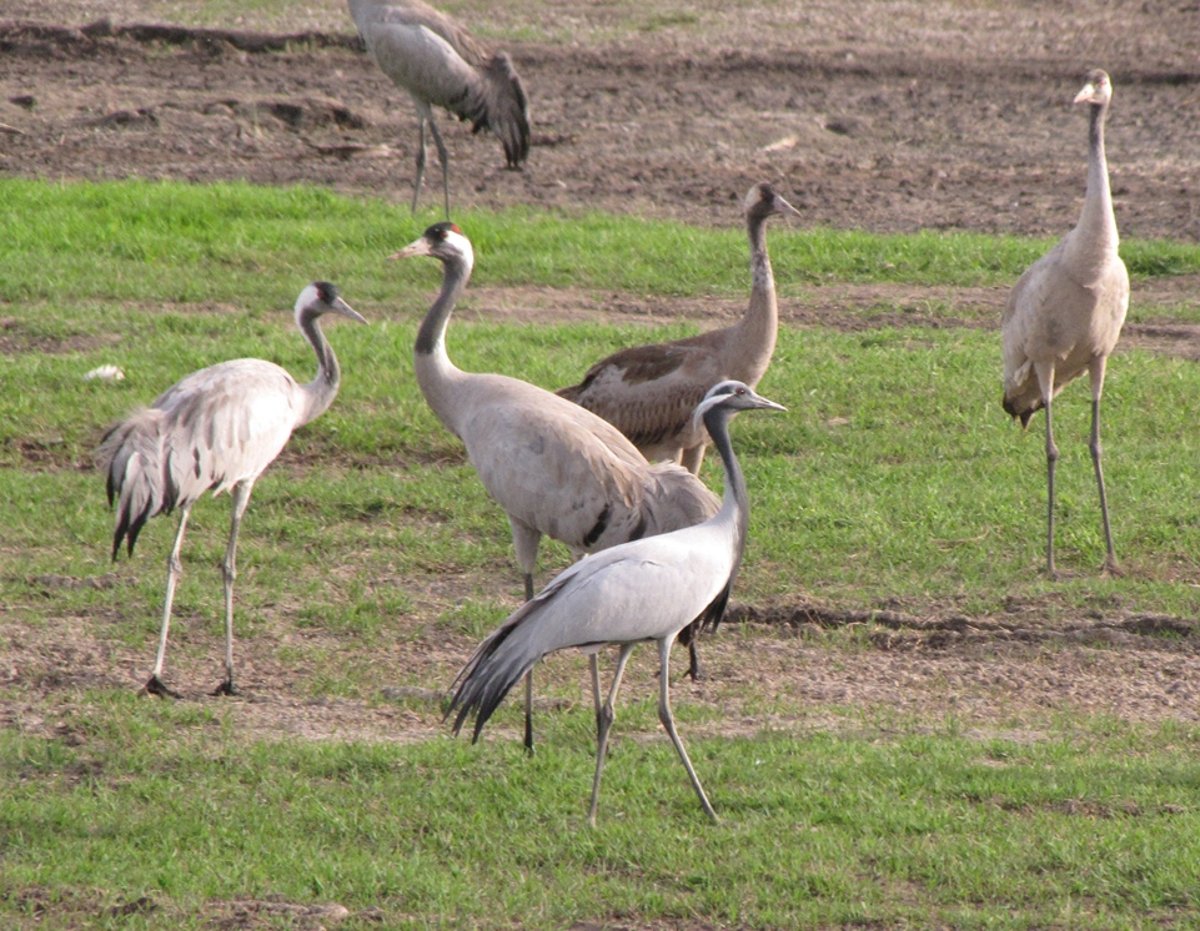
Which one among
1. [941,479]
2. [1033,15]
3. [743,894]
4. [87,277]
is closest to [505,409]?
[743,894]

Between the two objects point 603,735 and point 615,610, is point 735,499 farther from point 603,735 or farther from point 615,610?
point 603,735

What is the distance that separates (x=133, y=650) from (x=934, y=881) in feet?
10.1

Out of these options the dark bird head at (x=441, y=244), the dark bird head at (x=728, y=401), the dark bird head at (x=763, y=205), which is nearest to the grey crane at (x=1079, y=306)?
the dark bird head at (x=763, y=205)

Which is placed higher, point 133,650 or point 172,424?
point 172,424

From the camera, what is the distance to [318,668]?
639 centimetres

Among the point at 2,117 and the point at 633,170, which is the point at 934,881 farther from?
the point at 2,117

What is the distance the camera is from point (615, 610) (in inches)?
204

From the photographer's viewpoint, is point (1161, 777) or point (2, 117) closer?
point (1161, 777)

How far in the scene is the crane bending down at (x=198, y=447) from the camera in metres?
6.07

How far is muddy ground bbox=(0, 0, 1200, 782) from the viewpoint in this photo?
6707 mm

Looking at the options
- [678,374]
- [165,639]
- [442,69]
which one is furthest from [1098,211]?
[442,69]

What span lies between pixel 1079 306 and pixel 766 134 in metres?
8.09

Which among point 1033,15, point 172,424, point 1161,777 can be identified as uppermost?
point 1033,15

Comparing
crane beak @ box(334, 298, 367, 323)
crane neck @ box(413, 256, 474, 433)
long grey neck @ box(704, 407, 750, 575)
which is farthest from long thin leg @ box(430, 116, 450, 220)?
long grey neck @ box(704, 407, 750, 575)
